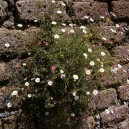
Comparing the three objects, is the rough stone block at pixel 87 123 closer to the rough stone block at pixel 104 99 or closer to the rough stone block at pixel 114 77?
the rough stone block at pixel 104 99

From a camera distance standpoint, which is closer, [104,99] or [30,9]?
[30,9]

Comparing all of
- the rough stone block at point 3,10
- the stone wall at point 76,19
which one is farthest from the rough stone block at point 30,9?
the rough stone block at point 3,10

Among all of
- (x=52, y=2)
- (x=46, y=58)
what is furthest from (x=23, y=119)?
(x=52, y=2)

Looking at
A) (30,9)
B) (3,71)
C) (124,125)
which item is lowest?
(124,125)

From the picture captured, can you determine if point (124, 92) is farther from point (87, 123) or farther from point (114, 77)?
point (87, 123)

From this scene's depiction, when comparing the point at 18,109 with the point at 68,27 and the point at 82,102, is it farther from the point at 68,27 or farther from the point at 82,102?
the point at 68,27

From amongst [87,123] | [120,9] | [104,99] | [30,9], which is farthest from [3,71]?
[120,9]
